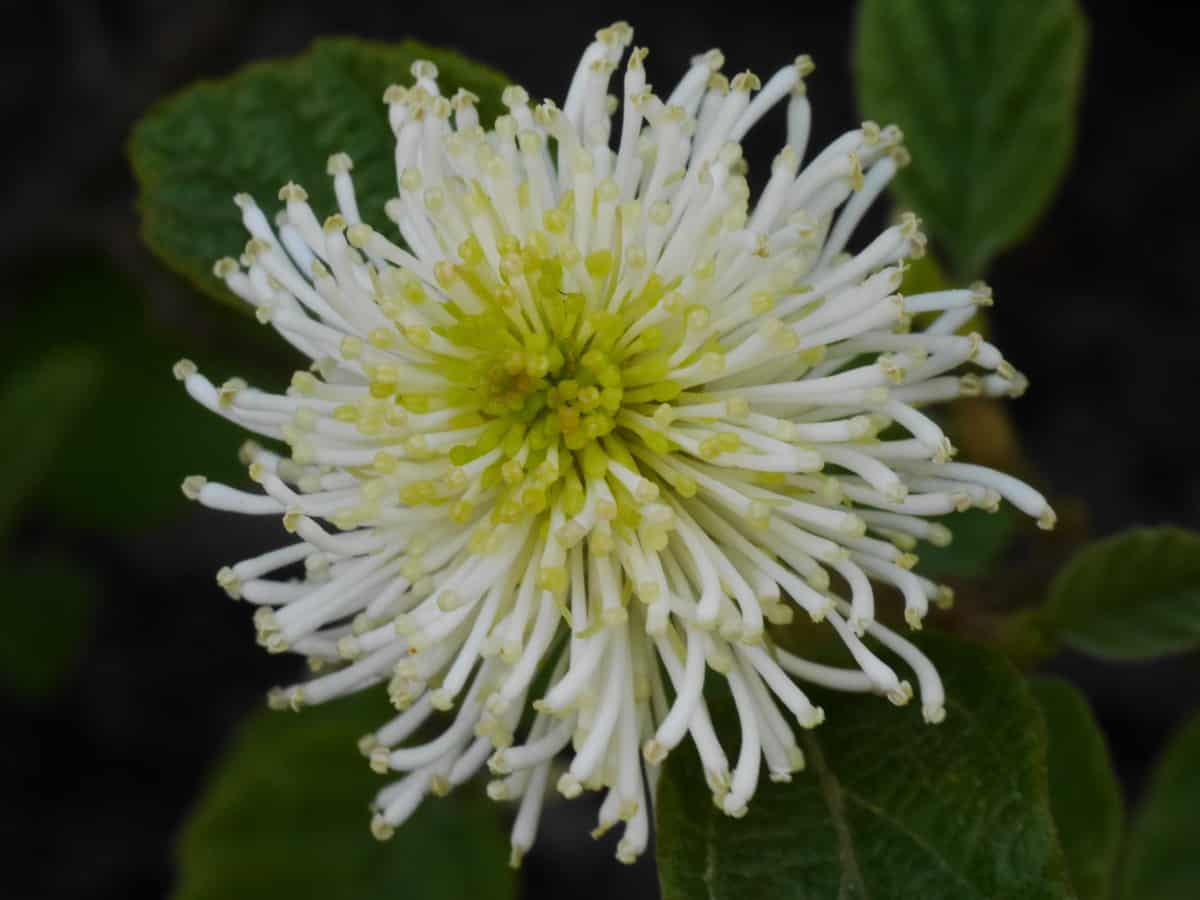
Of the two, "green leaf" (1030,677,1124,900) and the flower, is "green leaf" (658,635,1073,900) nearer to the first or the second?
the flower

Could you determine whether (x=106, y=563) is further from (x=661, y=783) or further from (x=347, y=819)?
(x=661, y=783)

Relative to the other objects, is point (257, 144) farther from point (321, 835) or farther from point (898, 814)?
point (321, 835)

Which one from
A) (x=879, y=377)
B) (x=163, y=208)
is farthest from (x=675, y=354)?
(x=163, y=208)

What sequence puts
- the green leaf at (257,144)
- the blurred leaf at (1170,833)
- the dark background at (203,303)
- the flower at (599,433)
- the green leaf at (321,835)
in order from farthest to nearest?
the dark background at (203,303) → the green leaf at (321,835) → the blurred leaf at (1170,833) → the green leaf at (257,144) → the flower at (599,433)

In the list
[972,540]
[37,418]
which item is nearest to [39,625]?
[37,418]

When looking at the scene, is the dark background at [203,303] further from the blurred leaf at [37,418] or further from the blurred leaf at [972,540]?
the blurred leaf at [972,540]

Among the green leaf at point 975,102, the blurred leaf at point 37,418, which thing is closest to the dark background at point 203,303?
the blurred leaf at point 37,418

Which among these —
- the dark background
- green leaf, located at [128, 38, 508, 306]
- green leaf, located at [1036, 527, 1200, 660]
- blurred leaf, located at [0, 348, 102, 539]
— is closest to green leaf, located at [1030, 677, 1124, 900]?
green leaf, located at [1036, 527, 1200, 660]
